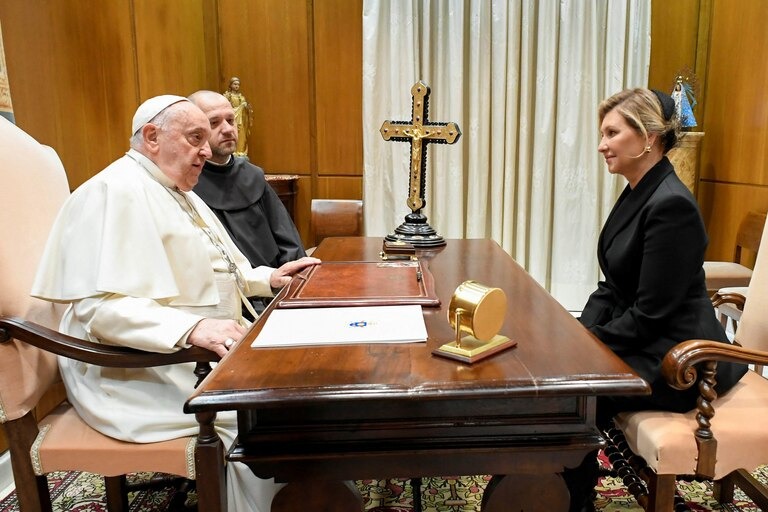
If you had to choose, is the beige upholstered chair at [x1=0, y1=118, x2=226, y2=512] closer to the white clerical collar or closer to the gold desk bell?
the white clerical collar

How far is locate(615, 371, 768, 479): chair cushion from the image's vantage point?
1481 mm

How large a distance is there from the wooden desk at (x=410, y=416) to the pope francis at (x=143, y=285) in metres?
0.42

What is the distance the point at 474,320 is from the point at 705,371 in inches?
30.4

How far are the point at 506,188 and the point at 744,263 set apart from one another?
5.90ft

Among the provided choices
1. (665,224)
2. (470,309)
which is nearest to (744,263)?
(665,224)

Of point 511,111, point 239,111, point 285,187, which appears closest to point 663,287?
point 511,111

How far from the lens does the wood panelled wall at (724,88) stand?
4.02 metres

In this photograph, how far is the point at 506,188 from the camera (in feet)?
15.7

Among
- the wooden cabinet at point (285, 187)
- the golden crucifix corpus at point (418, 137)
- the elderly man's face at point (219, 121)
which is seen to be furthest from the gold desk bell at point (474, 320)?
the wooden cabinet at point (285, 187)

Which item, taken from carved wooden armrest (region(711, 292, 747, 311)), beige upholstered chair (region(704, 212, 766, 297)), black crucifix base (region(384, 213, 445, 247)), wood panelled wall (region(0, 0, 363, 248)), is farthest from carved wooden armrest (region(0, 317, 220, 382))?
beige upholstered chair (region(704, 212, 766, 297))

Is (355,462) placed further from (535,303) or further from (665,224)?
(665,224)

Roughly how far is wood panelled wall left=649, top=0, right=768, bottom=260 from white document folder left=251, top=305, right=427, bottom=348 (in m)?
3.66

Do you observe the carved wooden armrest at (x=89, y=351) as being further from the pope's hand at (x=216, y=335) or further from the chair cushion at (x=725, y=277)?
the chair cushion at (x=725, y=277)

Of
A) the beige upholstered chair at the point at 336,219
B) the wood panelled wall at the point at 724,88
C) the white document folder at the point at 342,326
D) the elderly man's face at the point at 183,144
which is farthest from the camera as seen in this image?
the beige upholstered chair at the point at 336,219
